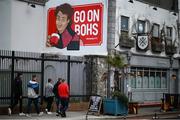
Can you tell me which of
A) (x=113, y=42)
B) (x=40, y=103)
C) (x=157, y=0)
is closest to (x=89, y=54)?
(x=113, y=42)

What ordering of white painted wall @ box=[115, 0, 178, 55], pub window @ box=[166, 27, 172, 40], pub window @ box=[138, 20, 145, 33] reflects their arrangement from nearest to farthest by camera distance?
white painted wall @ box=[115, 0, 178, 55] → pub window @ box=[138, 20, 145, 33] → pub window @ box=[166, 27, 172, 40]

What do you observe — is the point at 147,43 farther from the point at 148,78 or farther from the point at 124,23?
the point at 148,78

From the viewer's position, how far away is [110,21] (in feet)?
99.3

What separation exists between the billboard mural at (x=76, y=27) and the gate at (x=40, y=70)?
2285mm

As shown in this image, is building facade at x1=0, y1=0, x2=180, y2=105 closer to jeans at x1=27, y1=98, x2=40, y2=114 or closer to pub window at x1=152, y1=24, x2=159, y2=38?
pub window at x1=152, y1=24, x2=159, y2=38

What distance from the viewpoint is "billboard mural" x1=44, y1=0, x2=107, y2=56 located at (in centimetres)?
3020

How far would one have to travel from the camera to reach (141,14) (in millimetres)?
33688

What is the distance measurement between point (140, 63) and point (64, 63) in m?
7.52

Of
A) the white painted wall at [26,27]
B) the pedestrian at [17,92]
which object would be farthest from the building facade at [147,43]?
the pedestrian at [17,92]

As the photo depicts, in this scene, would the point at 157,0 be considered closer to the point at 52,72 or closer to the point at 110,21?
the point at 110,21

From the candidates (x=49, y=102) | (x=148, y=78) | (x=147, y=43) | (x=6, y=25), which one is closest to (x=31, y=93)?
(x=49, y=102)

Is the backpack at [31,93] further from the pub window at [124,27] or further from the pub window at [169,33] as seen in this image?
the pub window at [169,33]

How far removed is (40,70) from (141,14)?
34.1 ft

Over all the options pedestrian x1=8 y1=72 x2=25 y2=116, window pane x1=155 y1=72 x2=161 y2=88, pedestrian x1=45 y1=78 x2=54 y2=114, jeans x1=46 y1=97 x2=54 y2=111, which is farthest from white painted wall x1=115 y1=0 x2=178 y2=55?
pedestrian x1=8 y1=72 x2=25 y2=116
